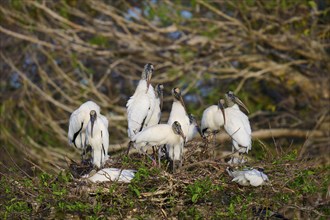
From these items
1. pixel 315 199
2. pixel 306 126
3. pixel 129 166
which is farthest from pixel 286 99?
pixel 129 166

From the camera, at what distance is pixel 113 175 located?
8.93m

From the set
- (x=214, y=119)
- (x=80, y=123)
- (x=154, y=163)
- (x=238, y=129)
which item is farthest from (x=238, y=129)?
(x=80, y=123)

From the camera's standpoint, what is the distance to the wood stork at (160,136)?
31.1 feet

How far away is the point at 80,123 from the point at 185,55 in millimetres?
5850

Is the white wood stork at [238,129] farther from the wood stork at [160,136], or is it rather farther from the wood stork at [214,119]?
the wood stork at [160,136]

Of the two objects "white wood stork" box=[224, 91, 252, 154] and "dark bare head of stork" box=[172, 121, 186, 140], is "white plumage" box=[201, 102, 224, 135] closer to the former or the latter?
"white wood stork" box=[224, 91, 252, 154]

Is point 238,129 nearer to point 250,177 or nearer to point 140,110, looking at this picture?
point 140,110

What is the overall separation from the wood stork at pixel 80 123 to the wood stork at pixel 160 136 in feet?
3.26

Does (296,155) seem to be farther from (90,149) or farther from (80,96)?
(80,96)

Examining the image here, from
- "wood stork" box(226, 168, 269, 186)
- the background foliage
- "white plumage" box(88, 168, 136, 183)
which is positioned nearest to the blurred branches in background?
the background foliage

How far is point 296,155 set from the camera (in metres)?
9.80

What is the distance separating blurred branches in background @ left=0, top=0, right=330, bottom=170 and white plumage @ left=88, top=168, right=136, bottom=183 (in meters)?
6.57

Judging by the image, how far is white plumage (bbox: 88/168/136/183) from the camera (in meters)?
8.84

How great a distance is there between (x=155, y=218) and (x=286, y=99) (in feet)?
30.0
